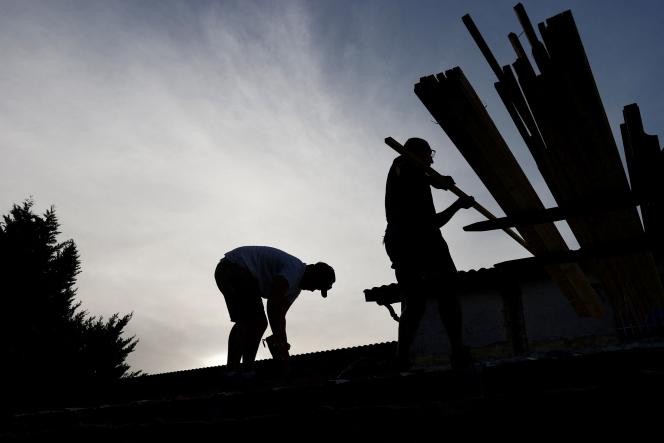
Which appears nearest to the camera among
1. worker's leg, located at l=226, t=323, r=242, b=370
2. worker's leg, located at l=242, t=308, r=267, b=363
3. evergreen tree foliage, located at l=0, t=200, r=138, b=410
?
worker's leg, located at l=226, t=323, r=242, b=370

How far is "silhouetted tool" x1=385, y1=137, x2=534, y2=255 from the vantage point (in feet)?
9.17

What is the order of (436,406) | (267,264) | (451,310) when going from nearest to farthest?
1. (436,406)
2. (451,310)
3. (267,264)

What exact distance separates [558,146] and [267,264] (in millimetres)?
2604

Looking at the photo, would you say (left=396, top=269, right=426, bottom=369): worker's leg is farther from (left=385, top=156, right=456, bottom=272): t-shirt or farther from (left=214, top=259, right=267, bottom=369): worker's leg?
(left=214, top=259, right=267, bottom=369): worker's leg

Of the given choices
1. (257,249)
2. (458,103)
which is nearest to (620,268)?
(458,103)

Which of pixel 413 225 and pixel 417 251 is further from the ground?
pixel 413 225

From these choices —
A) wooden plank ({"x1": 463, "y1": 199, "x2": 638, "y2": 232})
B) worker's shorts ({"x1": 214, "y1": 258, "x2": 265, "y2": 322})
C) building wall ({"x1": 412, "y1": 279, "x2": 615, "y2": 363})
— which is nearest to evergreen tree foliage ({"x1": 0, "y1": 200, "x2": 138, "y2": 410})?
building wall ({"x1": 412, "y1": 279, "x2": 615, "y2": 363})

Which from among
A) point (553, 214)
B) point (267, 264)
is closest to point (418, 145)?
point (553, 214)

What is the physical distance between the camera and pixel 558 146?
237cm

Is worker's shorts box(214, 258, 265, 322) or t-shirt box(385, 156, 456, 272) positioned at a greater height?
t-shirt box(385, 156, 456, 272)

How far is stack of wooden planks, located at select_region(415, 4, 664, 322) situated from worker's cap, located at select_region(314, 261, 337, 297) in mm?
1721

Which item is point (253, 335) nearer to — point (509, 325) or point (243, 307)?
point (243, 307)

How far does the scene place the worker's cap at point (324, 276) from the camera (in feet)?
14.1

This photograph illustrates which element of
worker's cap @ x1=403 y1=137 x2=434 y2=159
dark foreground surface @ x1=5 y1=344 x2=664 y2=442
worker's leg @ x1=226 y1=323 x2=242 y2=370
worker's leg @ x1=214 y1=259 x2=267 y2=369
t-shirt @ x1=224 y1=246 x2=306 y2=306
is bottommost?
dark foreground surface @ x1=5 y1=344 x2=664 y2=442
